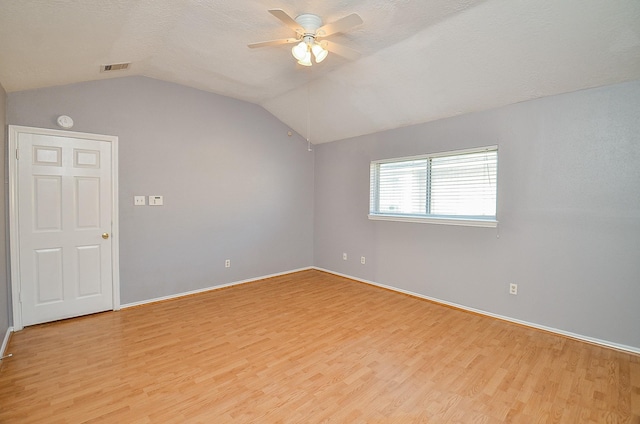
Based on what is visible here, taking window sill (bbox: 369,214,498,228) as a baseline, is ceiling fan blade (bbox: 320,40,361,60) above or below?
above

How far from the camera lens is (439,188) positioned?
3854 mm

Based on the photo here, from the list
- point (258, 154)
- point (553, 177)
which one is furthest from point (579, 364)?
point (258, 154)

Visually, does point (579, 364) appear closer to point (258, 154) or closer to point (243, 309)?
point (243, 309)

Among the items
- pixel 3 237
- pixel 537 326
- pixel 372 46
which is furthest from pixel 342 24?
pixel 3 237

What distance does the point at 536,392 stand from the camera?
80.2 inches

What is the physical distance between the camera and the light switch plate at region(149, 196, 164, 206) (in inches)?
147

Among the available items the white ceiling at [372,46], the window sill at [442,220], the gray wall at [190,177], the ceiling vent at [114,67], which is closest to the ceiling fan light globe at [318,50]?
the white ceiling at [372,46]

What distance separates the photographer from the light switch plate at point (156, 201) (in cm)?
374

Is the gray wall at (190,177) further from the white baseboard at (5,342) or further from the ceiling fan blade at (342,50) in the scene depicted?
the ceiling fan blade at (342,50)

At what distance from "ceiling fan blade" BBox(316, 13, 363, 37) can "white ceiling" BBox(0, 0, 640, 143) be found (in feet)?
0.82

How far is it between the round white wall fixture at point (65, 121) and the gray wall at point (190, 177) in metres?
0.06

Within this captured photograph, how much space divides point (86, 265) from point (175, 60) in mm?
2580

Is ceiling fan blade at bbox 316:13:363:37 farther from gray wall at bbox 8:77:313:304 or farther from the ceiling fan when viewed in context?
gray wall at bbox 8:77:313:304

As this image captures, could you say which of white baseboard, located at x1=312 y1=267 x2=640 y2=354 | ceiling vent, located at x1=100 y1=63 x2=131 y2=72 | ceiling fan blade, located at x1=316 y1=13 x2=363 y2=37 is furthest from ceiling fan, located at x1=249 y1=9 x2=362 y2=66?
white baseboard, located at x1=312 y1=267 x2=640 y2=354
